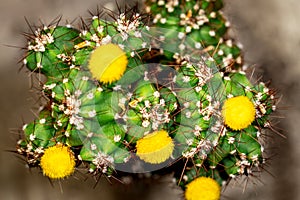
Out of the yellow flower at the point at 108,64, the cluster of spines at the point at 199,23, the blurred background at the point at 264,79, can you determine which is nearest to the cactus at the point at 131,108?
the yellow flower at the point at 108,64

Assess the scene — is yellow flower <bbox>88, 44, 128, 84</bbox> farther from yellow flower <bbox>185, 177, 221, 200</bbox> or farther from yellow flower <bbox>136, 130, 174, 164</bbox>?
yellow flower <bbox>185, 177, 221, 200</bbox>

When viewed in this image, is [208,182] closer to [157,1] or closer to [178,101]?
[178,101]

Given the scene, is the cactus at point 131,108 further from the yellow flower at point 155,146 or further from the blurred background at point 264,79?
the blurred background at point 264,79

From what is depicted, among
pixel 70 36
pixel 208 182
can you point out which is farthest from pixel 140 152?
pixel 70 36

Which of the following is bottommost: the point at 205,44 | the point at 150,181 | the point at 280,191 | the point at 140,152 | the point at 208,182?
the point at 280,191

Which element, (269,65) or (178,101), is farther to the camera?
(269,65)

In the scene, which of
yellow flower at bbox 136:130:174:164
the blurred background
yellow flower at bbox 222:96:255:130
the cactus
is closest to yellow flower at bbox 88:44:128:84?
the cactus
